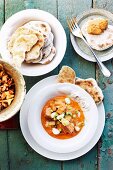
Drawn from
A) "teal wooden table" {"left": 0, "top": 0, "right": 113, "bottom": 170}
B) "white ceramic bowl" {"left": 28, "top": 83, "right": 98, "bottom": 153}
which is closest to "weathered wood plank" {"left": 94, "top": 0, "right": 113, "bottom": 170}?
"teal wooden table" {"left": 0, "top": 0, "right": 113, "bottom": 170}

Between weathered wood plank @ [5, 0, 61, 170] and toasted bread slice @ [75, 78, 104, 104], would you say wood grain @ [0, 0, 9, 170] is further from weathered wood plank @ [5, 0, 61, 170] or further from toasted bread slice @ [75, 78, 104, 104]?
toasted bread slice @ [75, 78, 104, 104]

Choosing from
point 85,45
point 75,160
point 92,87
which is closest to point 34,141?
Result: point 75,160

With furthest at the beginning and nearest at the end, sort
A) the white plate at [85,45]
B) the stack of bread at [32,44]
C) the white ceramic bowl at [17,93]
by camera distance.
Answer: the white plate at [85,45]
the stack of bread at [32,44]
the white ceramic bowl at [17,93]

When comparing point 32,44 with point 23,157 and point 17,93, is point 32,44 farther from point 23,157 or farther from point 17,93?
point 23,157

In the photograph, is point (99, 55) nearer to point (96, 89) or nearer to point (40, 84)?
point (96, 89)

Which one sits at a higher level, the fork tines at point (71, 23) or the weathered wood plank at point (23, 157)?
the fork tines at point (71, 23)

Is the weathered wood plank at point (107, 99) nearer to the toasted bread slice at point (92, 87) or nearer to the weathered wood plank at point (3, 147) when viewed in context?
the toasted bread slice at point (92, 87)

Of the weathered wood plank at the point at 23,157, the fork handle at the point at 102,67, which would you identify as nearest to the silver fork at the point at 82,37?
the fork handle at the point at 102,67

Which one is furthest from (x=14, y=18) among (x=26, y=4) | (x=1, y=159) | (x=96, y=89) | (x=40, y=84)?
(x=1, y=159)
